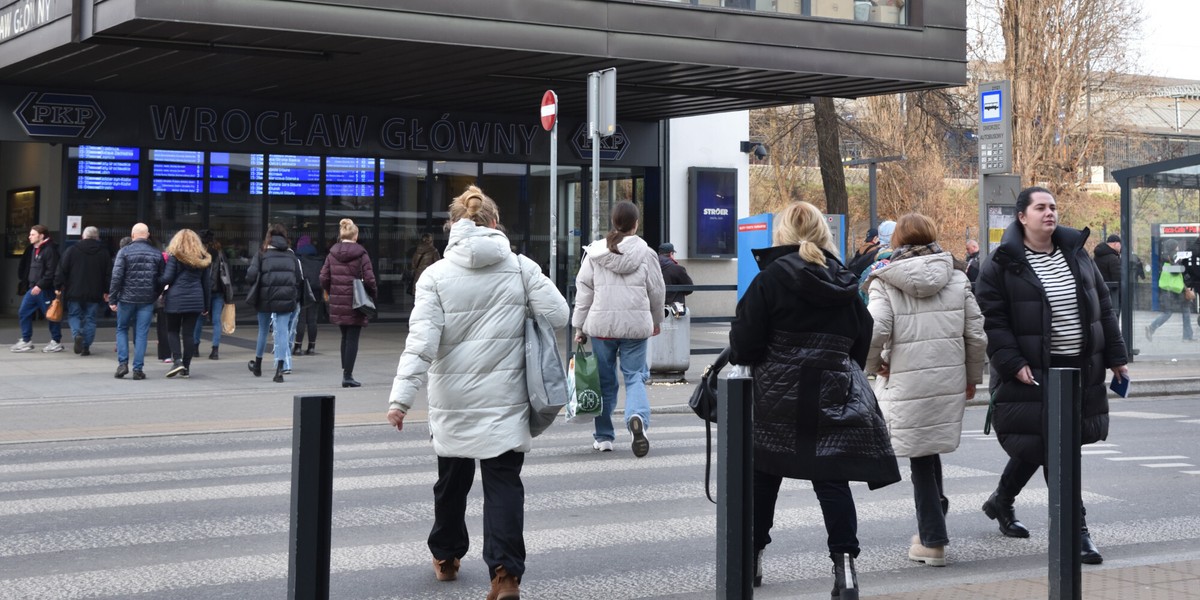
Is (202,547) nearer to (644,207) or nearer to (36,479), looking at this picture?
(36,479)

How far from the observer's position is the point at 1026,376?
20.6 ft

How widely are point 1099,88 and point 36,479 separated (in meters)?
33.4

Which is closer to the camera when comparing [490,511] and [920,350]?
[490,511]

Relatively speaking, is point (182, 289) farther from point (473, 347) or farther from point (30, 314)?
point (473, 347)

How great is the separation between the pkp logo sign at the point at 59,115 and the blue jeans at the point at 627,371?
14.4 metres

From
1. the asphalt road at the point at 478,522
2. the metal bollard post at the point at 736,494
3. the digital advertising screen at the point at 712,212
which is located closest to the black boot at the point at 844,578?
the asphalt road at the point at 478,522

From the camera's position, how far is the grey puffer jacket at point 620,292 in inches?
376

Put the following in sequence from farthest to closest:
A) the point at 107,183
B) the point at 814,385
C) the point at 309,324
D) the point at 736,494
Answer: the point at 107,183 → the point at 309,324 → the point at 814,385 → the point at 736,494

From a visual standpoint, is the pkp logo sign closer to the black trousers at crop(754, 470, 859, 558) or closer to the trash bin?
the trash bin

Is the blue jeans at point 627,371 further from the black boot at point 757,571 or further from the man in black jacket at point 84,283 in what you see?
the man in black jacket at point 84,283

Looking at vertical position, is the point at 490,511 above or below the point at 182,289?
below

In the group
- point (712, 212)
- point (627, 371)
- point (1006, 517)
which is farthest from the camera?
point (712, 212)

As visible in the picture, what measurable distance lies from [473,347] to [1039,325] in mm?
2622

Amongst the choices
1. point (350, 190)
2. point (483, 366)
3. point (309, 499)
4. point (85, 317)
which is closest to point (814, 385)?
point (483, 366)
